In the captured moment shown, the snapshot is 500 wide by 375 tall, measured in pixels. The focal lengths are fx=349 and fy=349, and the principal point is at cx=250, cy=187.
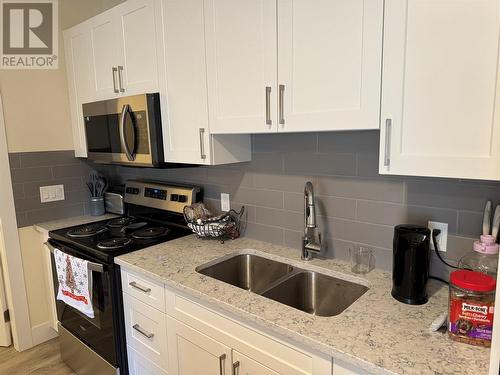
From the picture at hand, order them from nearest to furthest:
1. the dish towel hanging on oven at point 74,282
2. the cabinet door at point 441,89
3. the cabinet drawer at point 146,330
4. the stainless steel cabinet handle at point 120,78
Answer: the cabinet door at point 441,89 → the cabinet drawer at point 146,330 → the dish towel hanging on oven at point 74,282 → the stainless steel cabinet handle at point 120,78

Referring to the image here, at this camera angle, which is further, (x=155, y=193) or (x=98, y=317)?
(x=155, y=193)

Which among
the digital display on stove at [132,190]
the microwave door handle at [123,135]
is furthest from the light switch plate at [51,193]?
the microwave door handle at [123,135]

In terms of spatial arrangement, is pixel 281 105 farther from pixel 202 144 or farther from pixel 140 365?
pixel 140 365

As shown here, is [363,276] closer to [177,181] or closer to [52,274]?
[177,181]

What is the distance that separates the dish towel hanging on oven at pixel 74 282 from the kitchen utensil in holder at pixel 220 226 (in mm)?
640

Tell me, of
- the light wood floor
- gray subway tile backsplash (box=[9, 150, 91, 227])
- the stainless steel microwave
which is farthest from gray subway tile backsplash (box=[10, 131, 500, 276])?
A: the light wood floor

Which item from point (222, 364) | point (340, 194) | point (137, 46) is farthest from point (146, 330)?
point (137, 46)

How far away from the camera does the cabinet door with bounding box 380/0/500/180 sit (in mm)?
952

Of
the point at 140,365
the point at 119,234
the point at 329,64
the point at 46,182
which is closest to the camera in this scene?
the point at 329,64

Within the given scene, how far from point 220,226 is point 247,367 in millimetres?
825

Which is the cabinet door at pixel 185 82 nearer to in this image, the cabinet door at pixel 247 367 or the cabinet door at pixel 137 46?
the cabinet door at pixel 137 46

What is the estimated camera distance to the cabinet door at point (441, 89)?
3.12ft

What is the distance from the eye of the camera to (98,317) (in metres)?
1.98

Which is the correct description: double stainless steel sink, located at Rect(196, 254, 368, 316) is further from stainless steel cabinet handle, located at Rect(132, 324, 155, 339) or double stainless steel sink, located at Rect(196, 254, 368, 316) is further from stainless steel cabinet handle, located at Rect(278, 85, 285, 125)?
stainless steel cabinet handle, located at Rect(278, 85, 285, 125)
